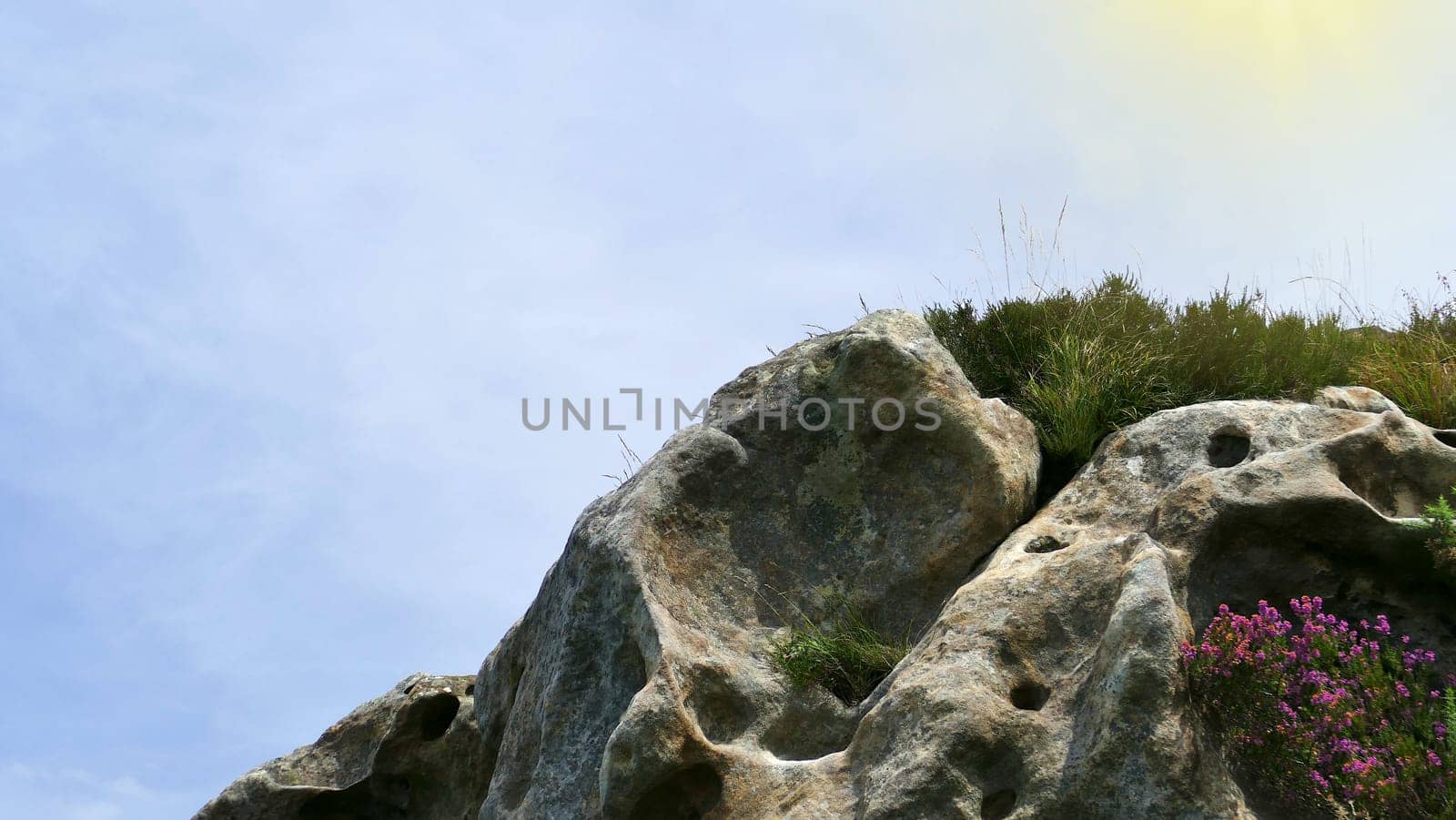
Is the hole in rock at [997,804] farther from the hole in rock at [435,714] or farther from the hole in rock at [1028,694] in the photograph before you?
the hole in rock at [435,714]

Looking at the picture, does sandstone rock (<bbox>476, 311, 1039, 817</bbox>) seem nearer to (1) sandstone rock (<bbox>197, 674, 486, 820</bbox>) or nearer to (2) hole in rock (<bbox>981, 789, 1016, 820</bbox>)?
(1) sandstone rock (<bbox>197, 674, 486, 820</bbox>)

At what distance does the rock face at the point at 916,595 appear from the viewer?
693cm

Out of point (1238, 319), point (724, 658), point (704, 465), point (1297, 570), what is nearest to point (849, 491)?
point (704, 465)

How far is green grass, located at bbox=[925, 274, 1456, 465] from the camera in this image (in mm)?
10078

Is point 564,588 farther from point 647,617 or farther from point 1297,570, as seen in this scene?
point 1297,570

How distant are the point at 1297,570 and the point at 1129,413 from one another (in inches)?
97.7

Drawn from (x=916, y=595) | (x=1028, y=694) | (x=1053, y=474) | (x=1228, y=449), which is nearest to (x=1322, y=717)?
(x=1028, y=694)

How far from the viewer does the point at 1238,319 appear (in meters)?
11.3

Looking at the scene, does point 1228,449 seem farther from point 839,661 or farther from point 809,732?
point 809,732

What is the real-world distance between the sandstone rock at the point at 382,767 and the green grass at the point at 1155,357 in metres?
5.46

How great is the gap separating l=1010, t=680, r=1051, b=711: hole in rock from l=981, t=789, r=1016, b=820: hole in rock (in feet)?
1.89

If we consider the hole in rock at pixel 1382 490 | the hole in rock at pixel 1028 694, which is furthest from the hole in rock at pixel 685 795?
the hole in rock at pixel 1382 490

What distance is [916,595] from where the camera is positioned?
9.21 m

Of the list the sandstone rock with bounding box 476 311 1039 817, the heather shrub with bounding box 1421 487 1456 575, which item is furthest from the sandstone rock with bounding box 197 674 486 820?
the heather shrub with bounding box 1421 487 1456 575
